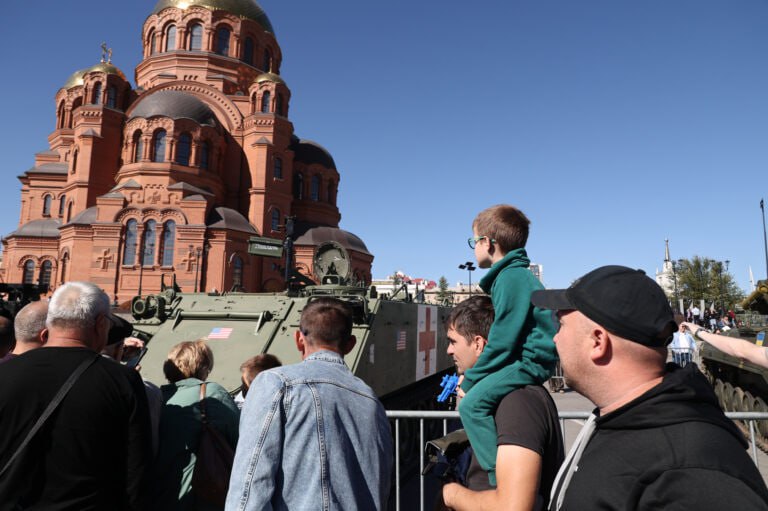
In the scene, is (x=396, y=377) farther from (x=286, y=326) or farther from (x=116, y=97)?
(x=116, y=97)

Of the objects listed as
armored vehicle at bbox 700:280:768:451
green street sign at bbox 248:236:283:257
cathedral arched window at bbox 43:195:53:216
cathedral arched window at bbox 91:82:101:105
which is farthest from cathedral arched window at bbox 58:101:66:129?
armored vehicle at bbox 700:280:768:451

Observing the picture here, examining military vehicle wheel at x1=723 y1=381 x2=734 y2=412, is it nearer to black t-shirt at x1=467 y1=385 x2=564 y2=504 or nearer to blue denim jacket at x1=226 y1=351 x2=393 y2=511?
black t-shirt at x1=467 y1=385 x2=564 y2=504

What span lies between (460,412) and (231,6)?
4534 cm

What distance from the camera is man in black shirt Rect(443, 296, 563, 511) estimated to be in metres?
1.74

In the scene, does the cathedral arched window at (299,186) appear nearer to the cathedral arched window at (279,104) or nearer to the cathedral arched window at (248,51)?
the cathedral arched window at (279,104)

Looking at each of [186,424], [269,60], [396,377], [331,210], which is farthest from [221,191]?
[186,424]

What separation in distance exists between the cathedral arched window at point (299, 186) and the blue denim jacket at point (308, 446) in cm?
3997

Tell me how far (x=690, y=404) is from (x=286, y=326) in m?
5.94

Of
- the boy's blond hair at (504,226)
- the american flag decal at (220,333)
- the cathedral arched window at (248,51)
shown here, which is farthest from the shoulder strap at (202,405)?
the cathedral arched window at (248,51)

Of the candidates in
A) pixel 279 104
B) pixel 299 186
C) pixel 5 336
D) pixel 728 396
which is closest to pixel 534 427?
pixel 5 336

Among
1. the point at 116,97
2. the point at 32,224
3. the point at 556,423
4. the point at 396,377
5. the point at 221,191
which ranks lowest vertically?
the point at 396,377

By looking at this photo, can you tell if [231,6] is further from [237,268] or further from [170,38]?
[237,268]

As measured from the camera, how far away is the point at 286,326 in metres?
6.79

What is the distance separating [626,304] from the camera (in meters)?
1.40
